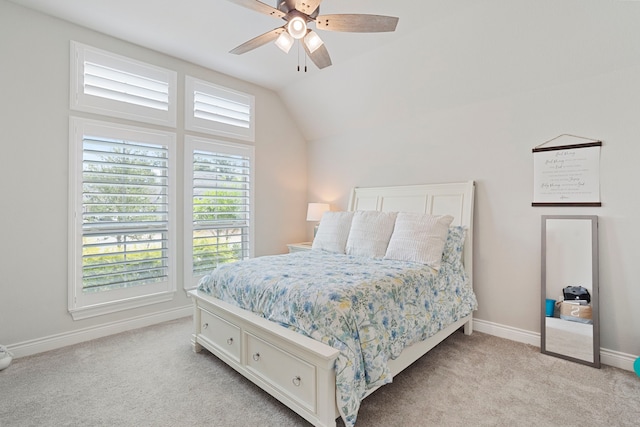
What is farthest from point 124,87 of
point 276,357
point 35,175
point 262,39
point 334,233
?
point 276,357

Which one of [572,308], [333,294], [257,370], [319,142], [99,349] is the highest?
[319,142]

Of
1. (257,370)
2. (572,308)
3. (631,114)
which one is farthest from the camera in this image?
(572,308)

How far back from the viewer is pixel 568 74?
2.57m

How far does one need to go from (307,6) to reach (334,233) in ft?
6.80

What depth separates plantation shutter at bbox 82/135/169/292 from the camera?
289cm

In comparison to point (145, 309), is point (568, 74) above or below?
above

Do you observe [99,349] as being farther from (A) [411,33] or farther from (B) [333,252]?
(A) [411,33]

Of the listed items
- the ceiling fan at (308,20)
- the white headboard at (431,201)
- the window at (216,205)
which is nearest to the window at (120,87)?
the window at (216,205)

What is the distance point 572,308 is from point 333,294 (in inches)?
83.1

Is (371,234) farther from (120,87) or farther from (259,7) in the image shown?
(120,87)

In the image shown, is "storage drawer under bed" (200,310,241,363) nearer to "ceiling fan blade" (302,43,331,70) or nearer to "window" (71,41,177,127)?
"ceiling fan blade" (302,43,331,70)

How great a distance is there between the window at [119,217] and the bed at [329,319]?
3.12ft

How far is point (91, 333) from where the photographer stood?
2926 millimetres

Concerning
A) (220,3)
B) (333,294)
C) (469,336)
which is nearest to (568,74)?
(469,336)
